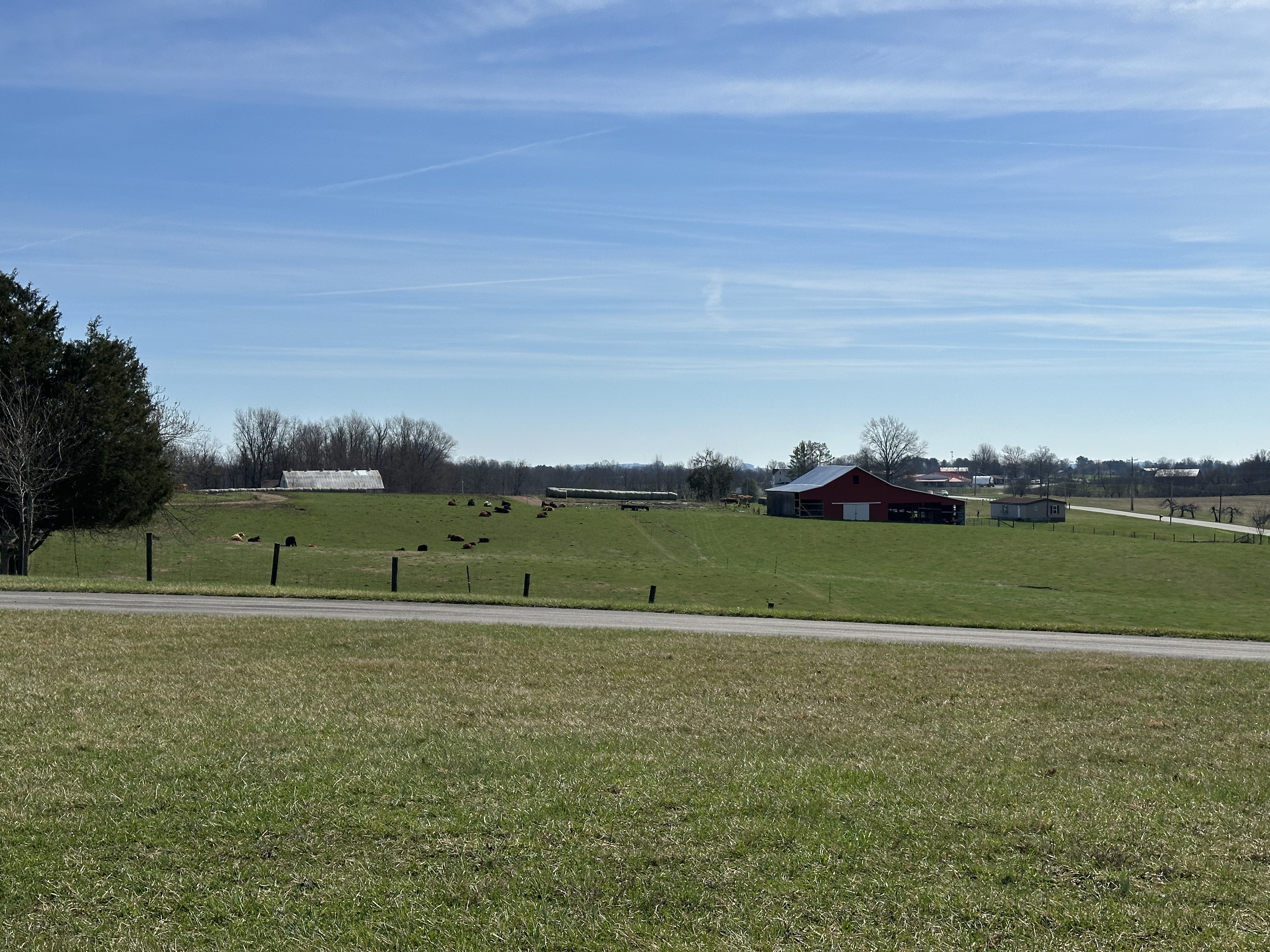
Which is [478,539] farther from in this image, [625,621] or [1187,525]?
[1187,525]

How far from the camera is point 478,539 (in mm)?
70000

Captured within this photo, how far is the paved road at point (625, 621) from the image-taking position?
22.1 metres

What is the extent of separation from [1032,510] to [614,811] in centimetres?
12836

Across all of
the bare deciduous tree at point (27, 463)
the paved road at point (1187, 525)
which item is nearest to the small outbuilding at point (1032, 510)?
the paved road at point (1187, 525)

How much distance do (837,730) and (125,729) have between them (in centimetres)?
813

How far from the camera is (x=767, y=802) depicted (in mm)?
8727

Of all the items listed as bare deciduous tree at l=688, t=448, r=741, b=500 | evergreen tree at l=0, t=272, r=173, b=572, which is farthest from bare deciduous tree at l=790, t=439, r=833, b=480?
evergreen tree at l=0, t=272, r=173, b=572

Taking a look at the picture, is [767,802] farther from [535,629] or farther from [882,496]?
[882,496]

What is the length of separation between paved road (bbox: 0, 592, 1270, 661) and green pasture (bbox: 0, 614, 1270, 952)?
23.1 feet

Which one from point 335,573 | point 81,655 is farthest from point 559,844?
point 335,573

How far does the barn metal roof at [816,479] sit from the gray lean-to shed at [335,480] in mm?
50390

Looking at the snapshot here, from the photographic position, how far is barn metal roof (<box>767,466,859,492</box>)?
336 ft

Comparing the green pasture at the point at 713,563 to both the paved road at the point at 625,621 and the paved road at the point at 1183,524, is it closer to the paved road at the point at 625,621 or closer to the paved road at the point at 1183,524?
the paved road at the point at 625,621

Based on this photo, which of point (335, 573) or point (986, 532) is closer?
point (335, 573)
